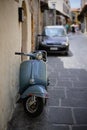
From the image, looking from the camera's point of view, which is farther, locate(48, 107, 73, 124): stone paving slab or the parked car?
the parked car

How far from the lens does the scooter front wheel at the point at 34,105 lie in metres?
5.92

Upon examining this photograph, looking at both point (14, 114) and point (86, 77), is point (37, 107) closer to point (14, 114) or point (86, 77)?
point (14, 114)

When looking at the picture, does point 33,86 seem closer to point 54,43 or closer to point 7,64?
point 7,64

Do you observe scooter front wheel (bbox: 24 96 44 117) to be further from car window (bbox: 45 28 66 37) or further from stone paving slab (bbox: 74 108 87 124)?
car window (bbox: 45 28 66 37)

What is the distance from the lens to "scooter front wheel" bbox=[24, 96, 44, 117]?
592cm

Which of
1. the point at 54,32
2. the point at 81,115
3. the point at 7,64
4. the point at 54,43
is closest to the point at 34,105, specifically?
the point at 81,115

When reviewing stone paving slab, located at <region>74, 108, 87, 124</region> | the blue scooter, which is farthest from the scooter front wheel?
stone paving slab, located at <region>74, 108, 87, 124</region>

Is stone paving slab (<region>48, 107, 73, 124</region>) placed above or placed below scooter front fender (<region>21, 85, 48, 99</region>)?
below

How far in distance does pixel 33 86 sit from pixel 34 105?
384 mm

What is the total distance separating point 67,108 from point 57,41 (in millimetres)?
10542

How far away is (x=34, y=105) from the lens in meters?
5.96

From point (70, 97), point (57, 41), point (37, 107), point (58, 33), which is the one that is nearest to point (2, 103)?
point (37, 107)

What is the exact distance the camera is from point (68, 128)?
538 cm

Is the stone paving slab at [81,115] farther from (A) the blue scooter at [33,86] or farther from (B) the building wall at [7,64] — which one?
(B) the building wall at [7,64]
